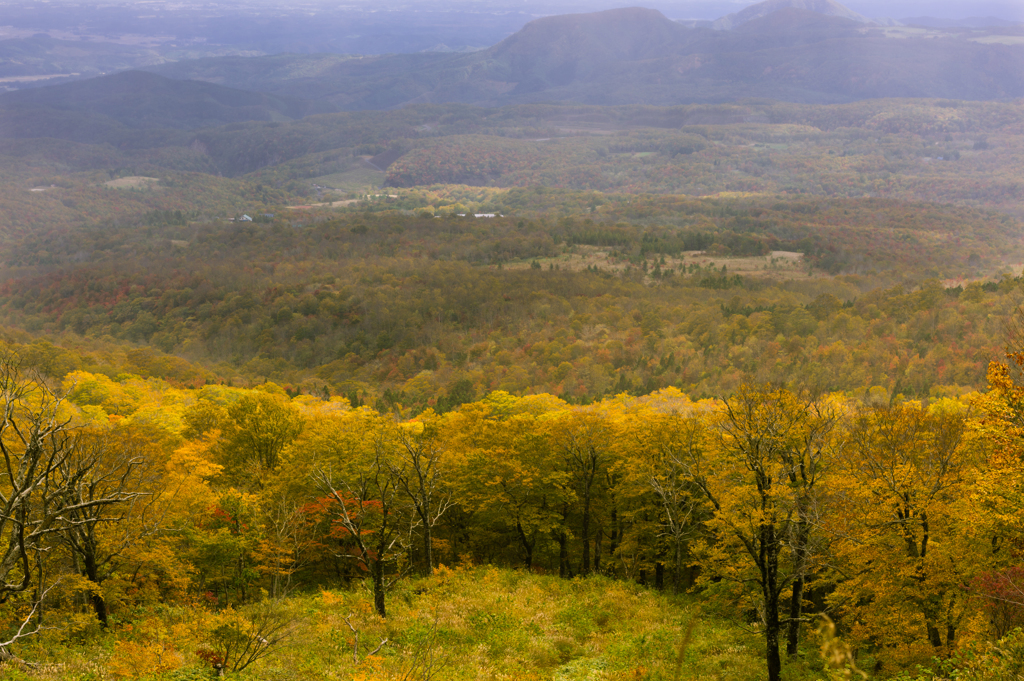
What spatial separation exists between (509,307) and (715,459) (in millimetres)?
133753

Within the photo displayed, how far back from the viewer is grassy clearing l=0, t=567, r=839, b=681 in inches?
811

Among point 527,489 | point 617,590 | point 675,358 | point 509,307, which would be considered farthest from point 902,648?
point 509,307

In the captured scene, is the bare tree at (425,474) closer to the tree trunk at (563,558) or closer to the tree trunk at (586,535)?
the tree trunk at (563,558)

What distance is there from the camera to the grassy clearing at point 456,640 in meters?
20.6

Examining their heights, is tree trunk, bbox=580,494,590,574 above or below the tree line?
below

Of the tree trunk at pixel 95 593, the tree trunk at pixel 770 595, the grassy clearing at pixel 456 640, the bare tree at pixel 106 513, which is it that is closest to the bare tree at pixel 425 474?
the grassy clearing at pixel 456 640

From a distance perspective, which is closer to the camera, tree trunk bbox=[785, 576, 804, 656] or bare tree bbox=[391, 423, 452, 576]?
tree trunk bbox=[785, 576, 804, 656]

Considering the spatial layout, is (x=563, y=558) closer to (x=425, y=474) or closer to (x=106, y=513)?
(x=425, y=474)

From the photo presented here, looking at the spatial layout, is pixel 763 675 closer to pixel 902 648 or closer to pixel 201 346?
pixel 902 648

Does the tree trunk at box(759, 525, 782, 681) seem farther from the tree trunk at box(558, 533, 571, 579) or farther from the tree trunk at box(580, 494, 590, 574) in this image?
the tree trunk at box(558, 533, 571, 579)

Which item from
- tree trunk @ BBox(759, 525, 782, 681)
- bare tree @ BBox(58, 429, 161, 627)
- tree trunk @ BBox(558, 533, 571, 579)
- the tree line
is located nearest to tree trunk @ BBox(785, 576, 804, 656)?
the tree line

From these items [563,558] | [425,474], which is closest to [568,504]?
[563,558]

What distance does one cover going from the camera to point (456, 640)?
26.8 metres

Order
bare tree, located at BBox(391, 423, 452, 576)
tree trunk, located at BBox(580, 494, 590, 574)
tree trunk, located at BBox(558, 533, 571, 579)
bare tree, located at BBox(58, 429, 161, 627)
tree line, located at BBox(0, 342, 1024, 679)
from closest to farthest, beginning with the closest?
tree line, located at BBox(0, 342, 1024, 679)
bare tree, located at BBox(58, 429, 161, 627)
bare tree, located at BBox(391, 423, 452, 576)
tree trunk, located at BBox(580, 494, 590, 574)
tree trunk, located at BBox(558, 533, 571, 579)
